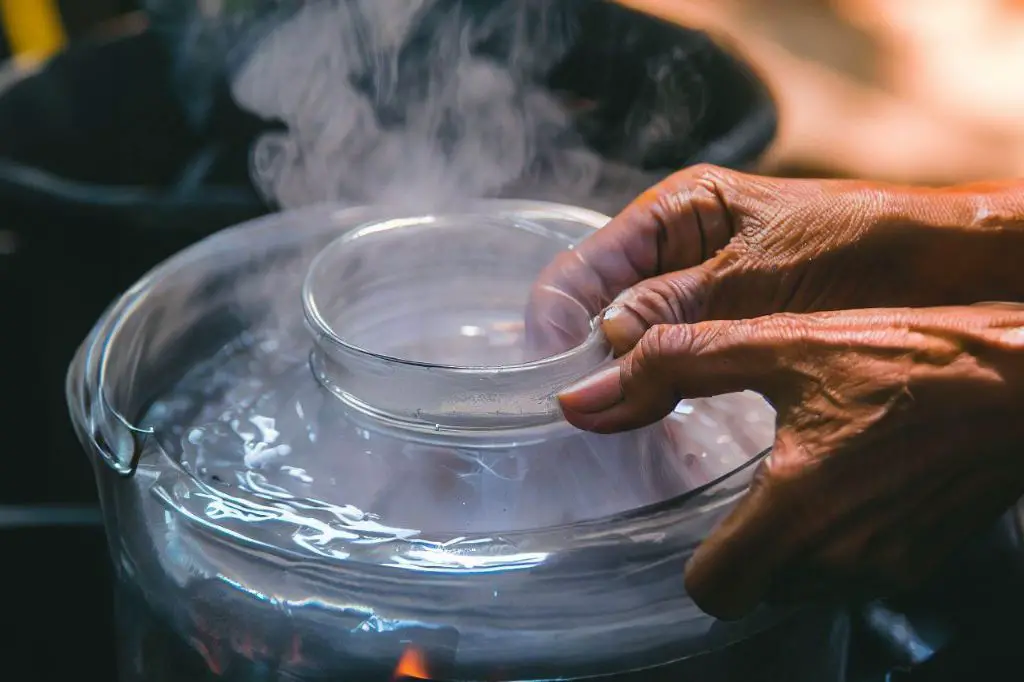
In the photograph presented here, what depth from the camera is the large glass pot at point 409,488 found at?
44 centimetres

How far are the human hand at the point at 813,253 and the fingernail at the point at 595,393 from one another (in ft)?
0.32

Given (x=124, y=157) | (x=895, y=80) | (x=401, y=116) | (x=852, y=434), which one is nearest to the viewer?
(x=852, y=434)

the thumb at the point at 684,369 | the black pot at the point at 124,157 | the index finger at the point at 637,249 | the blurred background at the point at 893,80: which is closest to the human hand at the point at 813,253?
the index finger at the point at 637,249

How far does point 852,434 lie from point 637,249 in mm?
220

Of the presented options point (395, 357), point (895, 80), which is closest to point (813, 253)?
point (395, 357)

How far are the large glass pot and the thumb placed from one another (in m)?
0.03

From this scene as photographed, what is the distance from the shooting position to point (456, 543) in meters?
0.44

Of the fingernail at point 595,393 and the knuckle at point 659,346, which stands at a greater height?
the knuckle at point 659,346

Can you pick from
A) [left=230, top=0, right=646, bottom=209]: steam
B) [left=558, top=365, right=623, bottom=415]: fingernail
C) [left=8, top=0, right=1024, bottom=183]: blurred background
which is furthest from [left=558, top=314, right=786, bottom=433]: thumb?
[left=8, top=0, right=1024, bottom=183]: blurred background

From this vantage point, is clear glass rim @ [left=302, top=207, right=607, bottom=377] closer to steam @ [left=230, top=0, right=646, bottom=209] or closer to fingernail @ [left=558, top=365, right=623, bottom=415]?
fingernail @ [left=558, top=365, right=623, bottom=415]

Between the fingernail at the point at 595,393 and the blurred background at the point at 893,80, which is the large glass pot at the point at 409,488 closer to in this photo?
the fingernail at the point at 595,393

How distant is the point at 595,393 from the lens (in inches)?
18.5

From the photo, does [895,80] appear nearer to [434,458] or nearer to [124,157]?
[124,157]

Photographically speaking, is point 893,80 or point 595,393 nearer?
point 595,393
